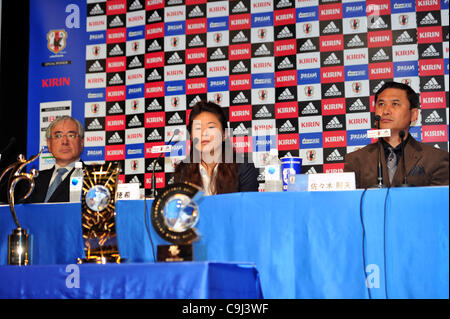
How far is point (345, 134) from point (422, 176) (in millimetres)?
→ 2038

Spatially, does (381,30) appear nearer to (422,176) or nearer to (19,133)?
(422,176)

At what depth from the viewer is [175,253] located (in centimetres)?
196

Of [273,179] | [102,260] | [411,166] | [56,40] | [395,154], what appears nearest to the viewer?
[102,260]

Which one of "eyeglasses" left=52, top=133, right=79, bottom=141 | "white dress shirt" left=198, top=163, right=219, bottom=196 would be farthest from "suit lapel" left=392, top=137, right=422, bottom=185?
"eyeglasses" left=52, top=133, right=79, bottom=141

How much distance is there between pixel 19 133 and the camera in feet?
16.7

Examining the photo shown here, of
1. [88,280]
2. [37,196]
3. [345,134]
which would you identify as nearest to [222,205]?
[88,280]

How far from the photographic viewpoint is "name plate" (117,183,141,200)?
2.64 metres

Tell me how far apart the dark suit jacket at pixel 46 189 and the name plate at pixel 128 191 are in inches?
34.6

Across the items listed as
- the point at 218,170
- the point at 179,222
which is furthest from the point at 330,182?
the point at 218,170

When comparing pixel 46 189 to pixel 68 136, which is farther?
pixel 68 136

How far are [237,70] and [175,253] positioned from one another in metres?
3.13

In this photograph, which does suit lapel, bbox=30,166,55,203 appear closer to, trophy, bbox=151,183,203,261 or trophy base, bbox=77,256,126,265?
trophy base, bbox=77,256,126,265

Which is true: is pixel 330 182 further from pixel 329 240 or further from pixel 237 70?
pixel 237 70

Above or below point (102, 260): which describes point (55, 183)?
above
